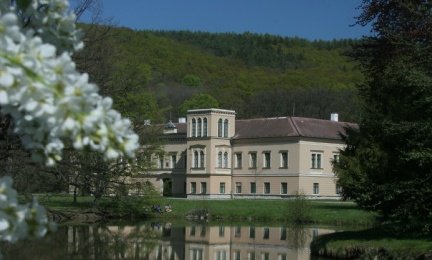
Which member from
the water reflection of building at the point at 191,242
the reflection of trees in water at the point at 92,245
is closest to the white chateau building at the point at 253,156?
the water reflection of building at the point at 191,242

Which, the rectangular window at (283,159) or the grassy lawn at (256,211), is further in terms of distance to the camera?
the rectangular window at (283,159)

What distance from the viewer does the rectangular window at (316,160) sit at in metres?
61.5

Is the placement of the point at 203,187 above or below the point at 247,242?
above

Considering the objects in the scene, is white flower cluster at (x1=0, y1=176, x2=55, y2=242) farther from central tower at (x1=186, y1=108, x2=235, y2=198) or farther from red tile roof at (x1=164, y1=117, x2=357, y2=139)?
central tower at (x1=186, y1=108, x2=235, y2=198)

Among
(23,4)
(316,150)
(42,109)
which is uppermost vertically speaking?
(316,150)

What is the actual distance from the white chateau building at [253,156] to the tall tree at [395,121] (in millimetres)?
36828

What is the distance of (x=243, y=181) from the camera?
64.6 meters

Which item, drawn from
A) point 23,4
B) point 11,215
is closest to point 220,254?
point 23,4

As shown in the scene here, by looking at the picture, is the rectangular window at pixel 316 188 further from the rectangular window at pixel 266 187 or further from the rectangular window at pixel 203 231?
the rectangular window at pixel 203 231

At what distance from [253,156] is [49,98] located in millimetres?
61821

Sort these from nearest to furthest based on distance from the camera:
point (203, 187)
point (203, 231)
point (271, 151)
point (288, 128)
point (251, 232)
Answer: point (251, 232)
point (203, 231)
point (288, 128)
point (271, 151)
point (203, 187)

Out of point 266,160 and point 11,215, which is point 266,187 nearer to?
point 266,160

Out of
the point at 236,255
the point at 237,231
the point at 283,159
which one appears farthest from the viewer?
the point at 283,159

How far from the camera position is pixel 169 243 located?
27906mm
